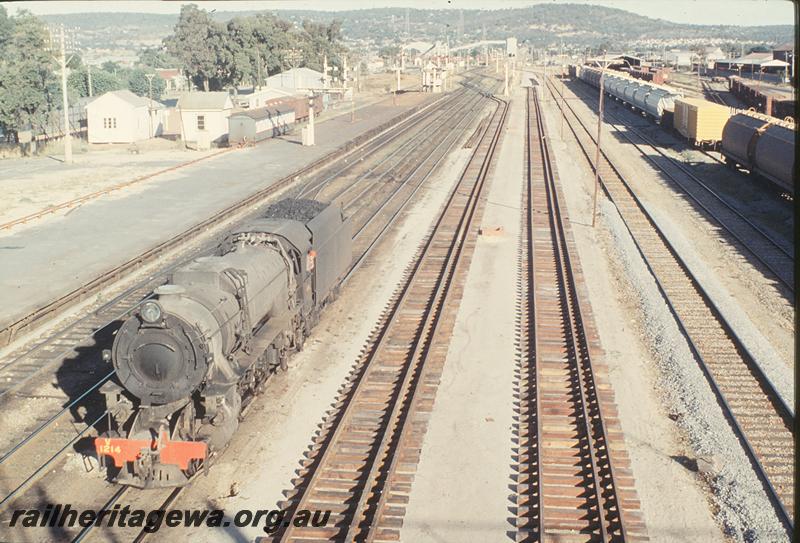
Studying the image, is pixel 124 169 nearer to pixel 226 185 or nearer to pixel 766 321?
pixel 226 185

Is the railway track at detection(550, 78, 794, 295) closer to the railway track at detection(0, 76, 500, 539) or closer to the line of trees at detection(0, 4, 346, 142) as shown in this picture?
the railway track at detection(0, 76, 500, 539)

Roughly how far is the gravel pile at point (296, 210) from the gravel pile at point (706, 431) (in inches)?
376

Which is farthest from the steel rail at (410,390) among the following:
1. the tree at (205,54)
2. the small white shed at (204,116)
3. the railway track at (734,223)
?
the tree at (205,54)

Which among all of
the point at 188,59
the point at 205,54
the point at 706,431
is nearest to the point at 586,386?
the point at 706,431

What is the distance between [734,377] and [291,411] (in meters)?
10.4

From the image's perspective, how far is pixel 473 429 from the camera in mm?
16219

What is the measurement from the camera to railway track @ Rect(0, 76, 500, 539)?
1471 centimetres

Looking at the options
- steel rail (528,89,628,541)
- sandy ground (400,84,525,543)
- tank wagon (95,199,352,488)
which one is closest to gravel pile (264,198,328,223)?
tank wagon (95,199,352,488)

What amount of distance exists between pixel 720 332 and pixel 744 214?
53.3ft

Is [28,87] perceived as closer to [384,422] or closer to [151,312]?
[384,422]

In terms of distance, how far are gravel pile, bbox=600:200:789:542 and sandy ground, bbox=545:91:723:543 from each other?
0.27 metres

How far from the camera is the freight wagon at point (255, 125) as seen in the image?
2498 inches

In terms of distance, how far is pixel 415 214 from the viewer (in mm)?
37562

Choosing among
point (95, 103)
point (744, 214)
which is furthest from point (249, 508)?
point (95, 103)
